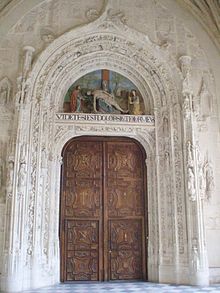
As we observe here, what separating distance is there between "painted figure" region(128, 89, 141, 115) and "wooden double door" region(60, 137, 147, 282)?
2.37ft

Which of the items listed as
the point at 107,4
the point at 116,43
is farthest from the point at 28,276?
the point at 107,4

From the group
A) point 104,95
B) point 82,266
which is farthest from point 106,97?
point 82,266

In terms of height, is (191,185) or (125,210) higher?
(191,185)

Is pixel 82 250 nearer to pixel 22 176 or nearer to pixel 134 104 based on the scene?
pixel 22 176

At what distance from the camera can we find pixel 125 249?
8.56m

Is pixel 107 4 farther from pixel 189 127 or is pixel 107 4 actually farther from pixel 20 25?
pixel 189 127

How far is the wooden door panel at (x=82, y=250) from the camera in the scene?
328 inches

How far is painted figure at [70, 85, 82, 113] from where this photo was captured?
9109 mm

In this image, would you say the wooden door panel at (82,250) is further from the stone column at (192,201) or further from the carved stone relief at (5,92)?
the carved stone relief at (5,92)

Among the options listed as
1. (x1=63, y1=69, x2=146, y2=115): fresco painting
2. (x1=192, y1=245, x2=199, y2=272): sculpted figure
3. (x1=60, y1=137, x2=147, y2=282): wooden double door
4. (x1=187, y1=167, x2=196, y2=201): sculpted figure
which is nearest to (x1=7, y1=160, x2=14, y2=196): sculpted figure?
(x1=60, y1=137, x2=147, y2=282): wooden double door

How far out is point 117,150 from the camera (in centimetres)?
916

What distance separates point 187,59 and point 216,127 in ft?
5.80

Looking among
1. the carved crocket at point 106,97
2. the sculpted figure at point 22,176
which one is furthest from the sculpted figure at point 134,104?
the sculpted figure at point 22,176

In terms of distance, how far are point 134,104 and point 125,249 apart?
347cm
